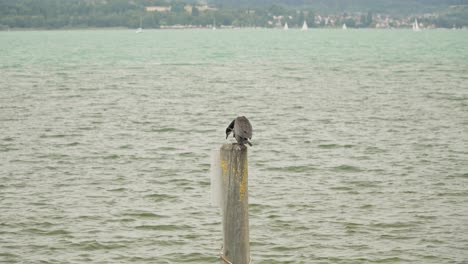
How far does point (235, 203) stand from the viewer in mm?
9039

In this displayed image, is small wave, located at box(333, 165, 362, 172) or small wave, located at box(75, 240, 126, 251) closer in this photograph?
small wave, located at box(75, 240, 126, 251)

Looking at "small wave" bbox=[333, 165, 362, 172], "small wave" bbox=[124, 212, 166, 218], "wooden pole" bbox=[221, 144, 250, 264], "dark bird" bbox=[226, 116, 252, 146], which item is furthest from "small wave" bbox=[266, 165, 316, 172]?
"dark bird" bbox=[226, 116, 252, 146]

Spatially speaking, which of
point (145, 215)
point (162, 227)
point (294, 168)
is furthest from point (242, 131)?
point (294, 168)

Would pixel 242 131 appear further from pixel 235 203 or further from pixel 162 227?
pixel 162 227

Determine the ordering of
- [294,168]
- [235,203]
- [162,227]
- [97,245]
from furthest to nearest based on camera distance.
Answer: [294,168]
[162,227]
[97,245]
[235,203]

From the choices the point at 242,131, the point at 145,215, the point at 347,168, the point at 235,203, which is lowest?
the point at 347,168

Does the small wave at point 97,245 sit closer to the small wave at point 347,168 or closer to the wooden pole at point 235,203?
the wooden pole at point 235,203

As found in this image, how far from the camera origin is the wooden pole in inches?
348

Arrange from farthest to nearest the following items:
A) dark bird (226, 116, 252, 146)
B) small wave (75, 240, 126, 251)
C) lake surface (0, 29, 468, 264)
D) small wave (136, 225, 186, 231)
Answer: small wave (136, 225, 186, 231)
lake surface (0, 29, 468, 264)
small wave (75, 240, 126, 251)
dark bird (226, 116, 252, 146)

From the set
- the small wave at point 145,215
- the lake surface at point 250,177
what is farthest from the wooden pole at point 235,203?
the small wave at point 145,215

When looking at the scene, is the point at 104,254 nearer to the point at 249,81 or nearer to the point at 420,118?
the point at 420,118

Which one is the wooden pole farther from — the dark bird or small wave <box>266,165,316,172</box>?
small wave <box>266,165,316,172</box>

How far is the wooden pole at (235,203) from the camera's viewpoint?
8852 millimetres

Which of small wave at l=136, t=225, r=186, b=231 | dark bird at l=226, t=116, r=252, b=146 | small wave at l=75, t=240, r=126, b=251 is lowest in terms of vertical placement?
small wave at l=136, t=225, r=186, b=231
